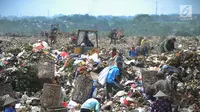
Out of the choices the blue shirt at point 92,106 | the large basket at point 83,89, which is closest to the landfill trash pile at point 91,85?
the large basket at point 83,89

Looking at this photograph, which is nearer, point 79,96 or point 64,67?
point 79,96

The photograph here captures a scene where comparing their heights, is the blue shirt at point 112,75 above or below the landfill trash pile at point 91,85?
above

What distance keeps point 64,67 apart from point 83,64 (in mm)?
955

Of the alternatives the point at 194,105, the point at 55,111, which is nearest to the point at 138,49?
the point at 194,105

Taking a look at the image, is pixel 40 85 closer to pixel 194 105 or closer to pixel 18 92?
pixel 18 92

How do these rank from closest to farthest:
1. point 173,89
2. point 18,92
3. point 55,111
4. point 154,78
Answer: point 55,111 → point 173,89 → point 154,78 → point 18,92

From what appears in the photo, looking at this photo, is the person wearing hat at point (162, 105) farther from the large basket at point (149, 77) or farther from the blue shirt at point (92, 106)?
the large basket at point (149, 77)

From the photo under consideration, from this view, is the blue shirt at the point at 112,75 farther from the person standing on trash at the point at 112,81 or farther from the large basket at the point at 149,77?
the large basket at the point at 149,77

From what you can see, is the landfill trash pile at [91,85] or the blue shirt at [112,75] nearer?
the landfill trash pile at [91,85]

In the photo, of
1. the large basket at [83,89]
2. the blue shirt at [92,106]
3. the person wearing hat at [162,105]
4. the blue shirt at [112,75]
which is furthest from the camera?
the blue shirt at [112,75]

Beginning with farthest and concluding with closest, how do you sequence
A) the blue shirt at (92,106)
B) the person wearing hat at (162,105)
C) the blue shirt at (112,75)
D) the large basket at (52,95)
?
the blue shirt at (112,75) → the large basket at (52,95) → the blue shirt at (92,106) → the person wearing hat at (162,105)

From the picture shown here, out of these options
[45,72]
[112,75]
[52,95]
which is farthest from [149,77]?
[45,72]

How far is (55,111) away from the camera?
7242mm

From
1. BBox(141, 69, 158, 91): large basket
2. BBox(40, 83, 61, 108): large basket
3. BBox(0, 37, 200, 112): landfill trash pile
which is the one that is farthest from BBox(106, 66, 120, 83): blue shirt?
BBox(40, 83, 61, 108): large basket
